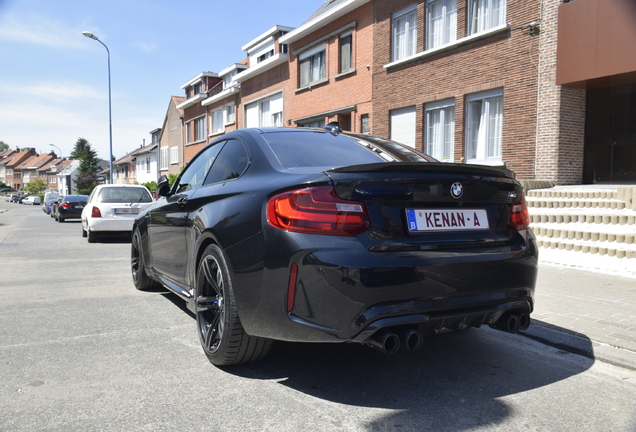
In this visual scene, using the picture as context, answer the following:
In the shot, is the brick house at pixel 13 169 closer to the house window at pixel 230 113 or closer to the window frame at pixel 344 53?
the house window at pixel 230 113

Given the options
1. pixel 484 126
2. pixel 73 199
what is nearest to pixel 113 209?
pixel 484 126

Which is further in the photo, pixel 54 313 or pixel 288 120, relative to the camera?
pixel 288 120

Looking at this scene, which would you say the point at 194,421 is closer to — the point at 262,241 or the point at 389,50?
the point at 262,241

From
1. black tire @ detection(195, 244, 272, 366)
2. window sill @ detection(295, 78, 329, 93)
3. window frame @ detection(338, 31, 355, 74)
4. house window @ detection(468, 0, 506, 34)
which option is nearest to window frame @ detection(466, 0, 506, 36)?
house window @ detection(468, 0, 506, 34)

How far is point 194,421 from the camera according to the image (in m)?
2.74

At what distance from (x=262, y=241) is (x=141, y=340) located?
182 centimetres

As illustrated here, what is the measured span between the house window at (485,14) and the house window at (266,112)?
Result: 12801mm

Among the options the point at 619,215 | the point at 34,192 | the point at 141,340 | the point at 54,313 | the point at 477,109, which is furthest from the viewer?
the point at 34,192

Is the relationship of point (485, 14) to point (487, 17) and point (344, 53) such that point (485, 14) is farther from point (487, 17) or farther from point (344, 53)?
point (344, 53)

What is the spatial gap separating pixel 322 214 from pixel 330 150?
1.01m

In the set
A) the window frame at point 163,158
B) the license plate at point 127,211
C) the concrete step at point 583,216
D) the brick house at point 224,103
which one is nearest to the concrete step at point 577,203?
the concrete step at point 583,216

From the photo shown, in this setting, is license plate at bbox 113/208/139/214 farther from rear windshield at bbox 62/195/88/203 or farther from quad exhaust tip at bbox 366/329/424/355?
rear windshield at bbox 62/195/88/203

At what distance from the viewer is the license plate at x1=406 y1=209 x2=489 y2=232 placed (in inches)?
116

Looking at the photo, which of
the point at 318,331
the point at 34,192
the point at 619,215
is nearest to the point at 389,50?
the point at 619,215
